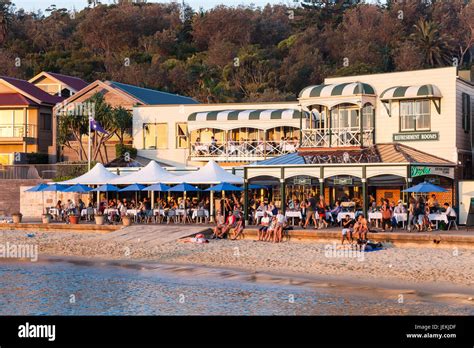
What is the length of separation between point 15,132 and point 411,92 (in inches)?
1265

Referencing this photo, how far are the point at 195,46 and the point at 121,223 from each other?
75.4 m

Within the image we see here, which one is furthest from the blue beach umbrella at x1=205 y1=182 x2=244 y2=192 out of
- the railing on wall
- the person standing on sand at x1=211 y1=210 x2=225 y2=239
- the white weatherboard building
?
the railing on wall

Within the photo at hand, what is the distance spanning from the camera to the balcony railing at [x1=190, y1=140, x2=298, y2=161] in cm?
4772

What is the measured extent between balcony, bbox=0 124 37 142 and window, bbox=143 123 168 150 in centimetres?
1169

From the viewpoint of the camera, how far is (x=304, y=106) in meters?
41.7

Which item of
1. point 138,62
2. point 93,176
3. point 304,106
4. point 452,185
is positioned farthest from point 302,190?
point 138,62

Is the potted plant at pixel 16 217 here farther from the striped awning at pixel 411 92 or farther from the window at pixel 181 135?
the striped awning at pixel 411 92

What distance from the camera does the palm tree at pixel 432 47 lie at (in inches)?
3578

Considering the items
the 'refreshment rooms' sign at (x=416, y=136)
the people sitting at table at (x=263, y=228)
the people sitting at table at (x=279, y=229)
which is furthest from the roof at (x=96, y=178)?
Result: the 'refreshment rooms' sign at (x=416, y=136)

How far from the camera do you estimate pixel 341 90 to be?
40188mm

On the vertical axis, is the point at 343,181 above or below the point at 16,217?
above

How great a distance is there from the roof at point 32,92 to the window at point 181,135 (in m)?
14.4

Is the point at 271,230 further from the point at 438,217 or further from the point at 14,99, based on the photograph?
the point at 14,99
